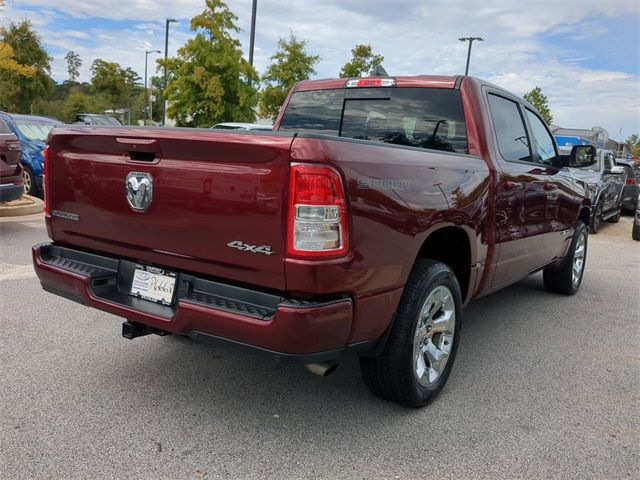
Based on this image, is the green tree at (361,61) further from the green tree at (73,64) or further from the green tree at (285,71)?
the green tree at (73,64)

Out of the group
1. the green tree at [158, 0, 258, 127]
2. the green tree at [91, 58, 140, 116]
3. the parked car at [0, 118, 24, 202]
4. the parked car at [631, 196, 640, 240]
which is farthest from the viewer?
the green tree at [91, 58, 140, 116]

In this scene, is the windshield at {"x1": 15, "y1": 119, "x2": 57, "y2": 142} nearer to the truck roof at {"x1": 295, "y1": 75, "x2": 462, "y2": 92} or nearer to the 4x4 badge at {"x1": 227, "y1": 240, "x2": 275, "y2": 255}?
the truck roof at {"x1": 295, "y1": 75, "x2": 462, "y2": 92}

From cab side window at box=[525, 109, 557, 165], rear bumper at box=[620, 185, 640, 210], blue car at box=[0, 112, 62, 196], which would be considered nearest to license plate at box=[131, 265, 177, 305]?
cab side window at box=[525, 109, 557, 165]

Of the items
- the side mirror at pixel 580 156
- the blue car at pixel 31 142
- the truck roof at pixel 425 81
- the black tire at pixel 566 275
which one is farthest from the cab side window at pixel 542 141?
the blue car at pixel 31 142

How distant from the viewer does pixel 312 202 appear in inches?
90.8

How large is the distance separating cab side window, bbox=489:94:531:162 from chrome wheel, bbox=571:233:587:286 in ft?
6.84

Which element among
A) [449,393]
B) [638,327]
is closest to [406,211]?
[449,393]

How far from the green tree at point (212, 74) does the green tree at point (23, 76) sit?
585 inches

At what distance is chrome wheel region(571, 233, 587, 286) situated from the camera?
6090 millimetres

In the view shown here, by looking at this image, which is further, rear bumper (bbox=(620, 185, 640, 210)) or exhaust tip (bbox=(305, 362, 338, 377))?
rear bumper (bbox=(620, 185, 640, 210))

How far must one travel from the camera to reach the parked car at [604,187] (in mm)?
11062

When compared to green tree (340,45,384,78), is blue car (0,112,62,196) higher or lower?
lower

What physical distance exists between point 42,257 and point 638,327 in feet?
16.4

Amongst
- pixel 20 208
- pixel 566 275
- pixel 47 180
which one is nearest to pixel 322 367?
pixel 47 180
